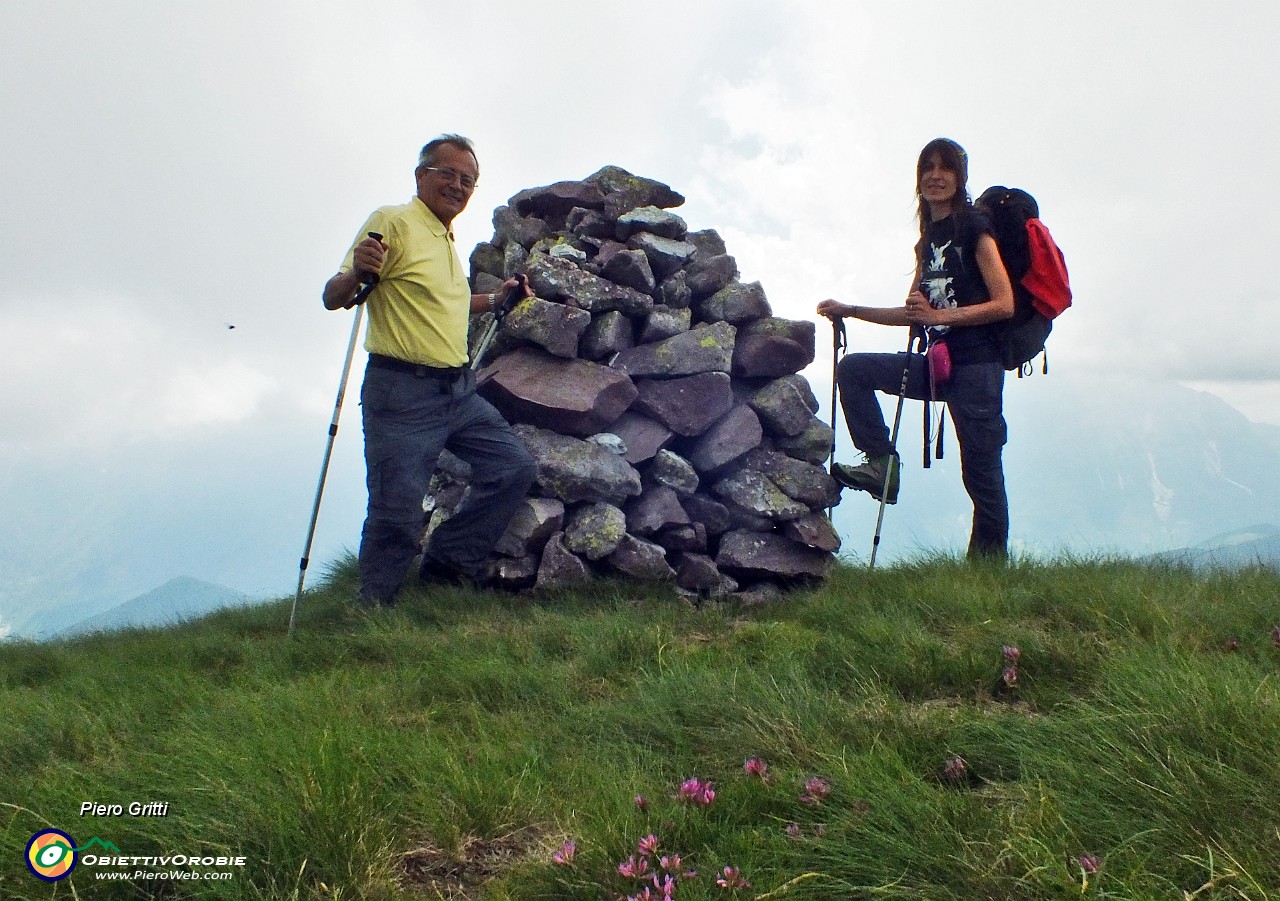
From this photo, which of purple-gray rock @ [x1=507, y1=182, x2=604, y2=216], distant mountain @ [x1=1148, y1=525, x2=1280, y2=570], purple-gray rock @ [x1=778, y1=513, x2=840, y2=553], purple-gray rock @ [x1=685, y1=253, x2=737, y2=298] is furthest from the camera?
purple-gray rock @ [x1=507, y1=182, x2=604, y2=216]

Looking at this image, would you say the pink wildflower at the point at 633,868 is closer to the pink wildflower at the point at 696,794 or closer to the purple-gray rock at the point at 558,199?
the pink wildflower at the point at 696,794

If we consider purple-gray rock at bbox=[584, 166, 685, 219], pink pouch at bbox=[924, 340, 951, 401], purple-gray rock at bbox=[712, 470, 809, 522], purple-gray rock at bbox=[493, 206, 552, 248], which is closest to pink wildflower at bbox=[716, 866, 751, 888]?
pink pouch at bbox=[924, 340, 951, 401]

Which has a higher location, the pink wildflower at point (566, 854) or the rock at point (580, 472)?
the rock at point (580, 472)

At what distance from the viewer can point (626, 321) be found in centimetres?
788

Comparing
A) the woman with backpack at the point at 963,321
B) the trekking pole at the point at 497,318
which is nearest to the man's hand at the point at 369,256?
the trekking pole at the point at 497,318

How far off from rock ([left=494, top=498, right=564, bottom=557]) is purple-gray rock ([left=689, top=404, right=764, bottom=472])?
166 cm

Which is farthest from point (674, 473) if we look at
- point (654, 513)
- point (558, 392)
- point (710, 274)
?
point (710, 274)

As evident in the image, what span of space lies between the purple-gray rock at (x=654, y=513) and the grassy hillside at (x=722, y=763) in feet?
6.64

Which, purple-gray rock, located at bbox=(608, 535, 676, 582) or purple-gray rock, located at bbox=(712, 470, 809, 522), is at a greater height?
purple-gray rock, located at bbox=(712, 470, 809, 522)

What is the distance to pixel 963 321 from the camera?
5875mm

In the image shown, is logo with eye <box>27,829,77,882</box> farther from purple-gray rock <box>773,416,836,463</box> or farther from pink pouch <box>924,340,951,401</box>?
purple-gray rock <box>773,416,836,463</box>

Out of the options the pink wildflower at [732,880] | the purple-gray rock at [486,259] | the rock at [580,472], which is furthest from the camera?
the purple-gray rock at [486,259]

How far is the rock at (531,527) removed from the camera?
6711 millimetres

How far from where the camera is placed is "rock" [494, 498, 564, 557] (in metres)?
6.71
